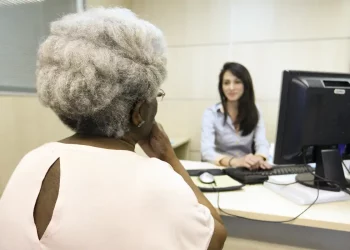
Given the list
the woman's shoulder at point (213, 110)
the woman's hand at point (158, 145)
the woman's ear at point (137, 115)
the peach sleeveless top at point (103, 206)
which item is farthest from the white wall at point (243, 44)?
the peach sleeveless top at point (103, 206)

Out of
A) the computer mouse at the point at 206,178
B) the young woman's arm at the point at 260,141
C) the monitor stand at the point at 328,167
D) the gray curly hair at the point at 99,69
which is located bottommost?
the young woman's arm at the point at 260,141

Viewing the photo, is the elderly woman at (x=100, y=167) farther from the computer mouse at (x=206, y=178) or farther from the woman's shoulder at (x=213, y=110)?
the woman's shoulder at (x=213, y=110)

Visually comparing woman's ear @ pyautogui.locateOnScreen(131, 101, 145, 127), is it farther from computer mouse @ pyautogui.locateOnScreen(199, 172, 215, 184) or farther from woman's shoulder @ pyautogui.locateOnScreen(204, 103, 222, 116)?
woman's shoulder @ pyautogui.locateOnScreen(204, 103, 222, 116)

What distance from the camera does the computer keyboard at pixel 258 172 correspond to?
1455 millimetres

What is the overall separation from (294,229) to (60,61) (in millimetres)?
1012

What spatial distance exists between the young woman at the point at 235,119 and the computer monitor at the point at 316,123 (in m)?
1.17

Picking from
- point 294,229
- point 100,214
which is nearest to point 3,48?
point 100,214

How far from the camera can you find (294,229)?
121 centimetres

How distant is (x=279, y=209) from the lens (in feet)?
3.76

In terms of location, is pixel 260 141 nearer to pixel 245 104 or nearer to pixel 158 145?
pixel 245 104

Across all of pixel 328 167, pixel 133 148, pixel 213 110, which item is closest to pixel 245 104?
pixel 213 110

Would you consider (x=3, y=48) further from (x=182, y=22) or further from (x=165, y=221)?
(x=182, y=22)

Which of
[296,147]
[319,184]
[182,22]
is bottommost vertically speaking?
[319,184]

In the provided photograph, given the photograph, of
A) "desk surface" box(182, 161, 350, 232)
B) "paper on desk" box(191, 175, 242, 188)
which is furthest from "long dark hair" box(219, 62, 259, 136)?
"desk surface" box(182, 161, 350, 232)
